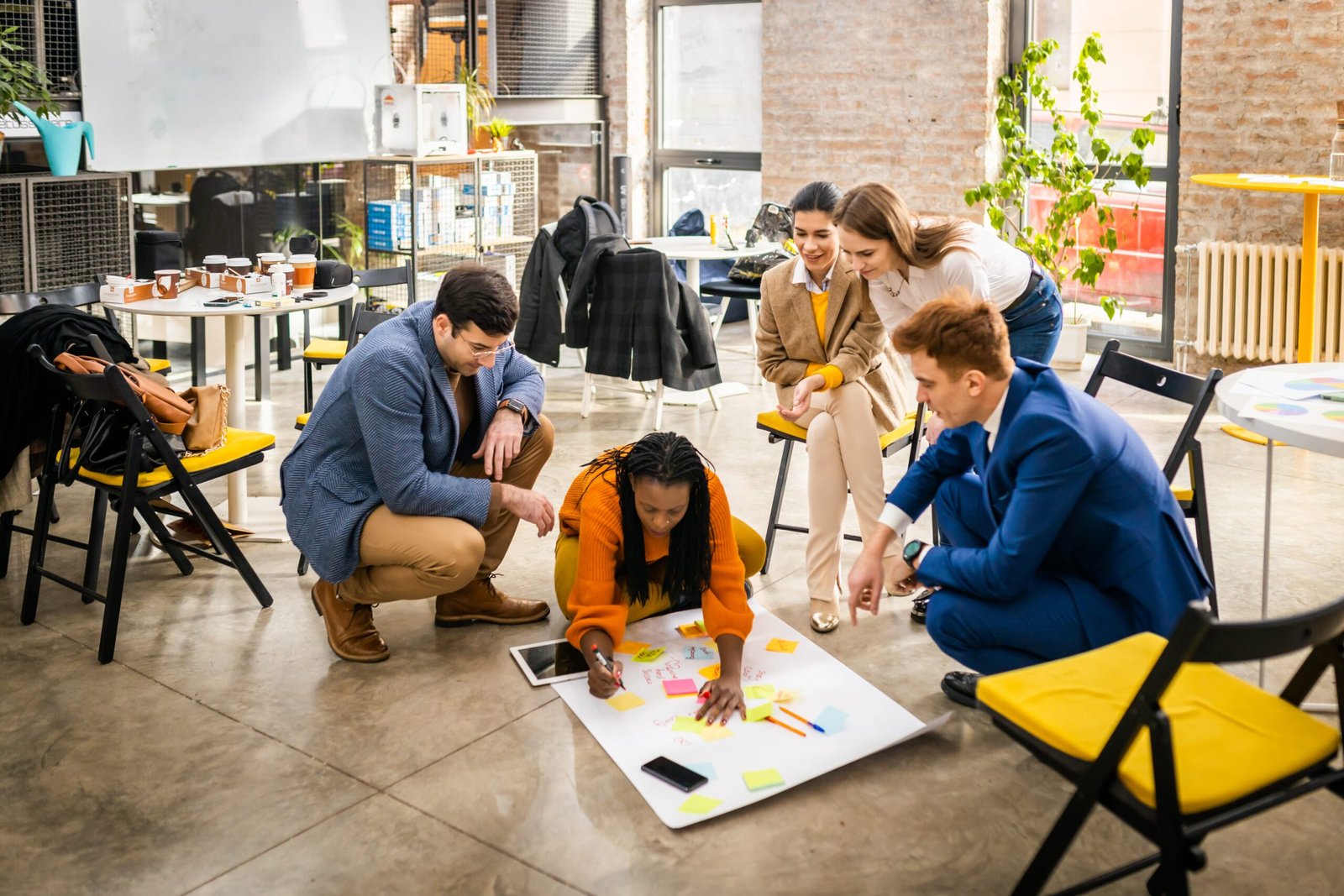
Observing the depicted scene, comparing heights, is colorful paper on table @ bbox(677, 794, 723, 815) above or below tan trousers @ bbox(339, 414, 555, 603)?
below

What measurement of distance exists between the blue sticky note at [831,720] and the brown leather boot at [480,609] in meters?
1.04

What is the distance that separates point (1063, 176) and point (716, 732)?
528cm

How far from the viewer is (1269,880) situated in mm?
2549

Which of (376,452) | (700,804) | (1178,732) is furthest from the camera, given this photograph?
(376,452)

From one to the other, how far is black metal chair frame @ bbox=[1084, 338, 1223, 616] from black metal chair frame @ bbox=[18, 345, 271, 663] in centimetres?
249

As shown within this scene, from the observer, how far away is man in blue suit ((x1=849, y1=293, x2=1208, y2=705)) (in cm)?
262

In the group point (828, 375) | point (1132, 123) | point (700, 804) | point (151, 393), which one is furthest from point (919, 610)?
point (1132, 123)

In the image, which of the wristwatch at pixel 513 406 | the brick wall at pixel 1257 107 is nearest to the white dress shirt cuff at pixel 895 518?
the wristwatch at pixel 513 406

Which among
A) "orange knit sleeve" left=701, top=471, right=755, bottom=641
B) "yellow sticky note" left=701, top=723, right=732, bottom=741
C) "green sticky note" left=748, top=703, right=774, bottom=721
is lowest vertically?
"yellow sticky note" left=701, top=723, right=732, bottom=741

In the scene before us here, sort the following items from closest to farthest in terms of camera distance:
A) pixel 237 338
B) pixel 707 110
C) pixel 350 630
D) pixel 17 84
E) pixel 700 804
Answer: pixel 700 804 < pixel 350 630 < pixel 237 338 < pixel 17 84 < pixel 707 110

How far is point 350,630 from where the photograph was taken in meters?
Answer: 3.63

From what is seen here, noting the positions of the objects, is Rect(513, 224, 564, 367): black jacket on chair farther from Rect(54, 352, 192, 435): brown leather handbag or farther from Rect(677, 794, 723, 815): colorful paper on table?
Rect(677, 794, 723, 815): colorful paper on table

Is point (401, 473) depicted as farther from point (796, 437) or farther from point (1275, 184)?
point (1275, 184)

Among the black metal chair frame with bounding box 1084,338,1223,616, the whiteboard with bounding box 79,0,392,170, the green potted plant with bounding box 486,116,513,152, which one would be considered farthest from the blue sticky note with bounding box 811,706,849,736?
the green potted plant with bounding box 486,116,513,152
